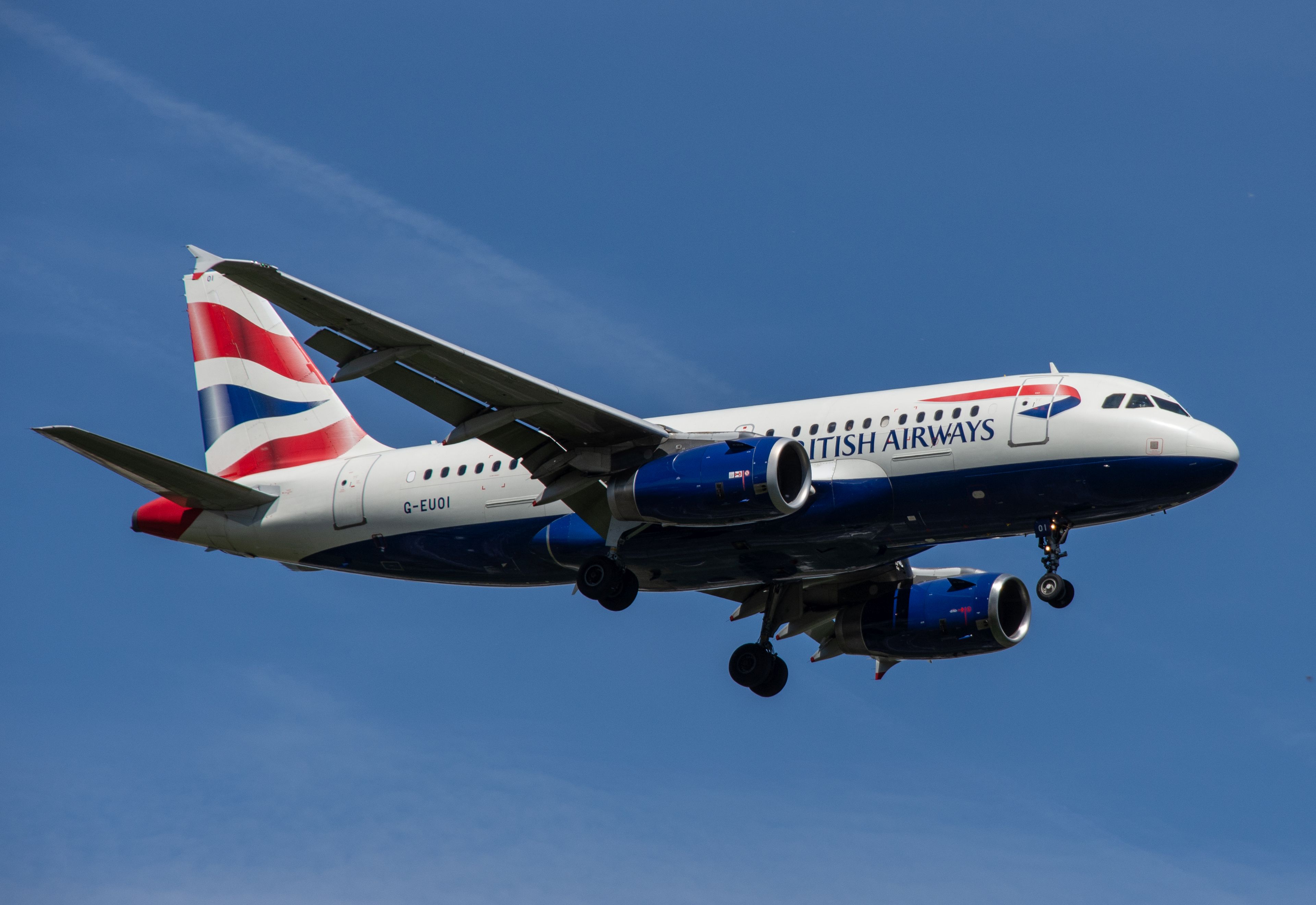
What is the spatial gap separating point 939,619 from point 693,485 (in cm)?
855

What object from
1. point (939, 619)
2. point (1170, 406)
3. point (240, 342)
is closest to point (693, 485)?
point (939, 619)

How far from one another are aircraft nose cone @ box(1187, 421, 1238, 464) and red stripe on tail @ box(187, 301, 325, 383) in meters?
22.1

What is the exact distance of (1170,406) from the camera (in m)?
30.8

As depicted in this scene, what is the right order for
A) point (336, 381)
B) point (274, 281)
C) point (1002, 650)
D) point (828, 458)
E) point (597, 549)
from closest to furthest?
point (274, 281) → point (336, 381) → point (828, 458) → point (597, 549) → point (1002, 650)

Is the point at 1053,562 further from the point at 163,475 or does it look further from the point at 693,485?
the point at 163,475

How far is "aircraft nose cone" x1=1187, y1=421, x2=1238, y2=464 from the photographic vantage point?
29.7 metres

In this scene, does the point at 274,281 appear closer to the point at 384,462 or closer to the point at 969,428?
the point at 384,462

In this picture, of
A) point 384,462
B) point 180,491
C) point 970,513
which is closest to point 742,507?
point 970,513

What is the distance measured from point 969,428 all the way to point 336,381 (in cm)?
1217

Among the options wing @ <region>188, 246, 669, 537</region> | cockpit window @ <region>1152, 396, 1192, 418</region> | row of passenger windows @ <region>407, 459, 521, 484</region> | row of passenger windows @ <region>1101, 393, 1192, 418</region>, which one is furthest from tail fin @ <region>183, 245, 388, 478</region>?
cockpit window @ <region>1152, 396, 1192, 418</region>

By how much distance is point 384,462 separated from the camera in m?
37.3

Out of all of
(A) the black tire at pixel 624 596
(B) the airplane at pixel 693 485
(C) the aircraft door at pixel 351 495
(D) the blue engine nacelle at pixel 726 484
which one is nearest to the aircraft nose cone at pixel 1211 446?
(B) the airplane at pixel 693 485

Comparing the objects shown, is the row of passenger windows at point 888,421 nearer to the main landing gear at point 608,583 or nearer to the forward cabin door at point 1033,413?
the forward cabin door at point 1033,413

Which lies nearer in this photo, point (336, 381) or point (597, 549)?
point (336, 381)
